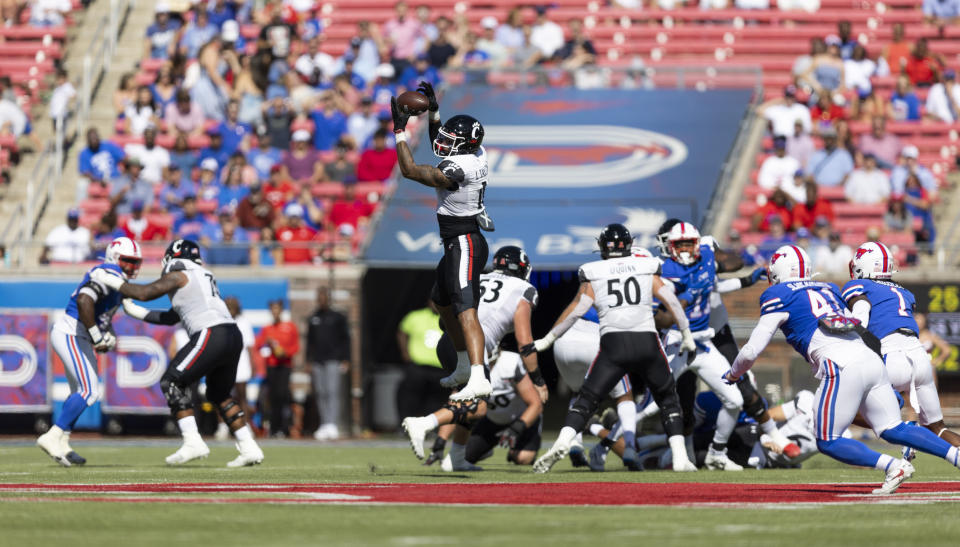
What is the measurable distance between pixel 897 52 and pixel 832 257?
5646 mm

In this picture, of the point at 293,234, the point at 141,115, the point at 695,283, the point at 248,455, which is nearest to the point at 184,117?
the point at 141,115

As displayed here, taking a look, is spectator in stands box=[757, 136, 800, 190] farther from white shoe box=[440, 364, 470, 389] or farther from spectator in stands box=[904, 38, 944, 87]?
white shoe box=[440, 364, 470, 389]

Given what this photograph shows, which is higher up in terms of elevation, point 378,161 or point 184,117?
point 184,117

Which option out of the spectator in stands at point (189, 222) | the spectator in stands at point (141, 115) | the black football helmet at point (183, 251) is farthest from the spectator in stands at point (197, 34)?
the black football helmet at point (183, 251)

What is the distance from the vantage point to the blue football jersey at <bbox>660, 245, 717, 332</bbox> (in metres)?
13.1

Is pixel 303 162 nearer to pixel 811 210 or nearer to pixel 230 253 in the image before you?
pixel 230 253

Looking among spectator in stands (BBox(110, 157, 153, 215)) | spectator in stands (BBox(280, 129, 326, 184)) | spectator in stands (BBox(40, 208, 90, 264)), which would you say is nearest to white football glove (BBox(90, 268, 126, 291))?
spectator in stands (BBox(40, 208, 90, 264))

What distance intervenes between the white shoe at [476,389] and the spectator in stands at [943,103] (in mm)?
13745

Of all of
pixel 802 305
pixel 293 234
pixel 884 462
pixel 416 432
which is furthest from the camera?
pixel 293 234

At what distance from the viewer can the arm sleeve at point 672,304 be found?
475 inches

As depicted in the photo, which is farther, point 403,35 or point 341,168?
point 403,35

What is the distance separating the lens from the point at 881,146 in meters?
21.9

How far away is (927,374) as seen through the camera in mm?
11688

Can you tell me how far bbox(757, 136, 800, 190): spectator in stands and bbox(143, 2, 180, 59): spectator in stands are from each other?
9764 millimetres
